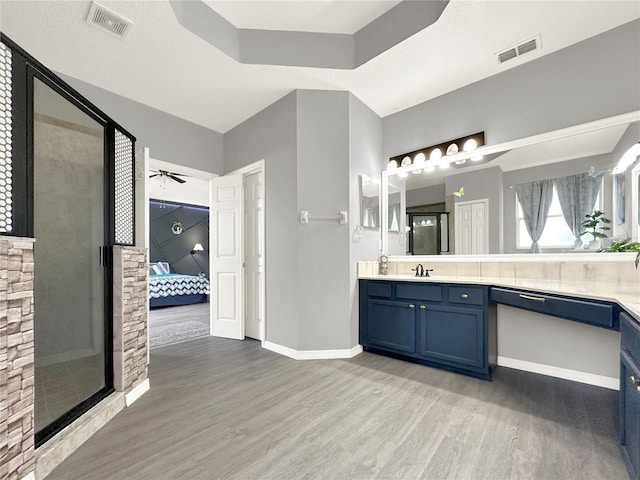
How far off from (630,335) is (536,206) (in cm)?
152

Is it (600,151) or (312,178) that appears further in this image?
(312,178)

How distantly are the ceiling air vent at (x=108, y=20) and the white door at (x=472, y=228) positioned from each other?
10.8ft

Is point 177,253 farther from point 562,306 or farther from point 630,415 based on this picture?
point 630,415

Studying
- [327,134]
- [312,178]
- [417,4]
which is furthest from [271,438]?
[417,4]

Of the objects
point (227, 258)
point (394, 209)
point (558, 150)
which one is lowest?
point (227, 258)

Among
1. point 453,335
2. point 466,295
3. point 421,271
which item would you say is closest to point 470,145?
point 421,271

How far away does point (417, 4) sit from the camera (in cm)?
231

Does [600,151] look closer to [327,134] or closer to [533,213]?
[533,213]

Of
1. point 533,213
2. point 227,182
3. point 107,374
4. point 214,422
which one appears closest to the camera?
point 214,422

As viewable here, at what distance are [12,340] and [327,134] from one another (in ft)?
9.28

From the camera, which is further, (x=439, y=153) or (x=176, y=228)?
(x=176, y=228)

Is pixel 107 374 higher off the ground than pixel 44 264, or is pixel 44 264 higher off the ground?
pixel 44 264

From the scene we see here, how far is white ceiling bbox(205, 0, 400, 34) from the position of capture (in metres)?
2.38

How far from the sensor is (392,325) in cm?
293
